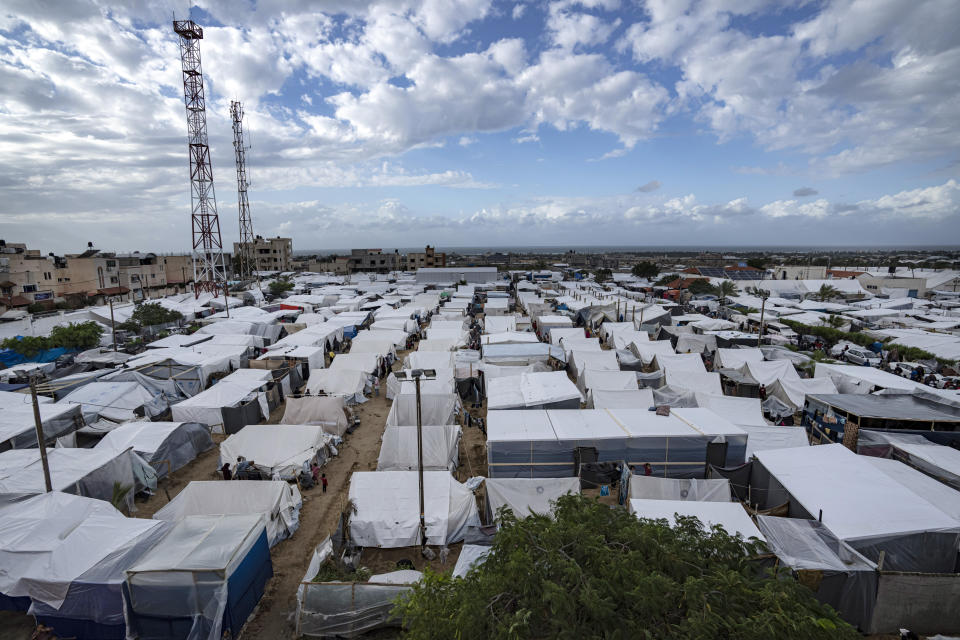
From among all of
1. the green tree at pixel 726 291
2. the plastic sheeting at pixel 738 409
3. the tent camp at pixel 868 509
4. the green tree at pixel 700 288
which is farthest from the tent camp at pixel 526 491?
the green tree at pixel 700 288

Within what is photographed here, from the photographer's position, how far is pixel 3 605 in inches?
254

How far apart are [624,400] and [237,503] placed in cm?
1007

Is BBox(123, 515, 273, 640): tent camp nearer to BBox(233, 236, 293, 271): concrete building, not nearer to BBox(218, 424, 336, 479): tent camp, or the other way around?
BBox(218, 424, 336, 479): tent camp

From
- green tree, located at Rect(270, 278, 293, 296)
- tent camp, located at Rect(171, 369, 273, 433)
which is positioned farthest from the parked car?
green tree, located at Rect(270, 278, 293, 296)

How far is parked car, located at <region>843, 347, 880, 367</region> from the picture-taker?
60.7ft

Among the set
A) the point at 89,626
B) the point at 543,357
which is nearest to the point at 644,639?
the point at 89,626

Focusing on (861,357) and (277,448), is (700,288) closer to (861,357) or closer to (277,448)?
(861,357)

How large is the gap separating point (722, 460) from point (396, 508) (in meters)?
7.45

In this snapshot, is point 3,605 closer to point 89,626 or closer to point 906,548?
point 89,626

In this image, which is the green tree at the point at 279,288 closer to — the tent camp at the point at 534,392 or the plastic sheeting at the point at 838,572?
the tent camp at the point at 534,392

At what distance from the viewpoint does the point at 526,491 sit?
828cm

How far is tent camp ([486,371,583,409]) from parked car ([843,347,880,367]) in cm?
1458

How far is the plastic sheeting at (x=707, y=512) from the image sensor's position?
272 inches

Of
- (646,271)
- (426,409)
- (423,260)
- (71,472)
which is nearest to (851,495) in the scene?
(426,409)
